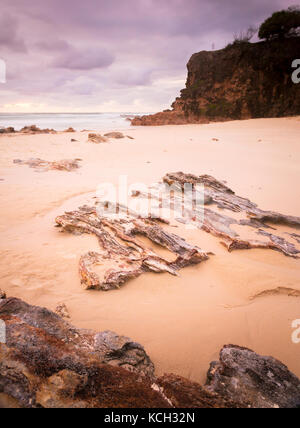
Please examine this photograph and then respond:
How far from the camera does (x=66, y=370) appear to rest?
133cm

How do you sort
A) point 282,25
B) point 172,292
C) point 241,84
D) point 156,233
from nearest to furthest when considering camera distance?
point 172,292, point 156,233, point 282,25, point 241,84

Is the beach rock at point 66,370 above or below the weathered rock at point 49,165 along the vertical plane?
below

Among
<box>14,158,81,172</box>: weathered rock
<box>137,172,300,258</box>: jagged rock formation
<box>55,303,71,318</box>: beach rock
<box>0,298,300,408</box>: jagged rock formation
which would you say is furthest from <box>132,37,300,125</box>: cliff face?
<box>55,303,71,318</box>: beach rock

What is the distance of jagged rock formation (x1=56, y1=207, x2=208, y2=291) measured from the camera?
9.14 ft

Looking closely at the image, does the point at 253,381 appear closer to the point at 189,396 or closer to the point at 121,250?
the point at 189,396

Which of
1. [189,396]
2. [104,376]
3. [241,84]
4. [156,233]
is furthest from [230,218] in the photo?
[241,84]

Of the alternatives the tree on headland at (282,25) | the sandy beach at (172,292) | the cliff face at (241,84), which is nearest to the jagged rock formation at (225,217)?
the sandy beach at (172,292)

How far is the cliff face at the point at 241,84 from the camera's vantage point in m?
21.7

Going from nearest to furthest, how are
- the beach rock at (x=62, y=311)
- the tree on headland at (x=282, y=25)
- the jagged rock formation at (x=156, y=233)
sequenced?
the beach rock at (x=62, y=311), the jagged rock formation at (x=156, y=233), the tree on headland at (x=282, y=25)

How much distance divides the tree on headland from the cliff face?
1010 millimetres

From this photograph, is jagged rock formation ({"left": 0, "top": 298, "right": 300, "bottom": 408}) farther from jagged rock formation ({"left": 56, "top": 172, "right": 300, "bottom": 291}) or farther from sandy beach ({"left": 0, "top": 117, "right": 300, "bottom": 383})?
jagged rock formation ({"left": 56, "top": 172, "right": 300, "bottom": 291})

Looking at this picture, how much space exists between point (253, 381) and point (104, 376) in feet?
3.23

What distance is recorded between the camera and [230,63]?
79.4 ft

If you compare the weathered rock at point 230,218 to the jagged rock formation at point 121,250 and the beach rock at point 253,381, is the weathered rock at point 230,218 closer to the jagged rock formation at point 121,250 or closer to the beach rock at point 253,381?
the jagged rock formation at point 121,250
